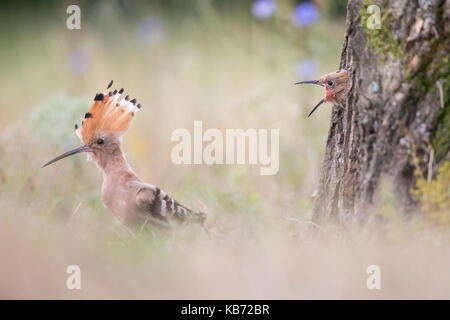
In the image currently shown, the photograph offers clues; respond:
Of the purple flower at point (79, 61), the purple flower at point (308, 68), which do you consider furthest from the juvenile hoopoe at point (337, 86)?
the purple flower at point (79, 61)

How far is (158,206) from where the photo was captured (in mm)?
2873

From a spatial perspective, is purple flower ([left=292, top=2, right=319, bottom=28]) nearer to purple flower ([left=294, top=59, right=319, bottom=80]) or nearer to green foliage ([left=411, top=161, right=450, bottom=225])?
purple flower ([left=294, top=59, right=319, bottom=80])

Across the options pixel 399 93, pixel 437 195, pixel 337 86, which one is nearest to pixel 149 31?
pixel 337 86

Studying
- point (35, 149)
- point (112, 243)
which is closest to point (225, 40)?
point (35, 149)

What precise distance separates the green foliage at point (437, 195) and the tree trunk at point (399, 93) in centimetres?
4

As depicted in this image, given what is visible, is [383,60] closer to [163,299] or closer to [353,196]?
[353,196]

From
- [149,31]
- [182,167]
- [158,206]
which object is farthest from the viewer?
[149,31]

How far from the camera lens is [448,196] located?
93.4 inches

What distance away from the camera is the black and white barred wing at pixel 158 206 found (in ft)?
9.37

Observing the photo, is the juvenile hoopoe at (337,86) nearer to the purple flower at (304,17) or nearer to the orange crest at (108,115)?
the orange crest at (108,115)

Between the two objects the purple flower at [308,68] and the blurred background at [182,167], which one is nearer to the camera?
the blurred background at [182,167]

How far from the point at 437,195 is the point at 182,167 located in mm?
2843

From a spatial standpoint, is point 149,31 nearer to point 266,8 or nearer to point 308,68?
point 266,8

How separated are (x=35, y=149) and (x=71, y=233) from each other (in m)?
1.80
